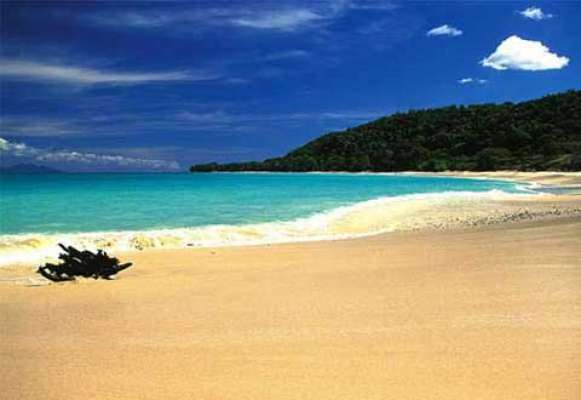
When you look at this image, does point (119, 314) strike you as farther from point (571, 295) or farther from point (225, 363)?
point (571, 295)

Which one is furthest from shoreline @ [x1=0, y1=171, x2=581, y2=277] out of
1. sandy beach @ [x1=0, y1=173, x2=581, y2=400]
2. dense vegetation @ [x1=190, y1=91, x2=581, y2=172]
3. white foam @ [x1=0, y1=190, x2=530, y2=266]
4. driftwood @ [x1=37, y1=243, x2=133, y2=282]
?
dense vegetation @ [x1=190, y1=91, x2=581, y2=172]

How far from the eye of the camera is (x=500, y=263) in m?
6.93

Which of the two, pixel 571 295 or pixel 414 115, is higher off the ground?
pixel 414 115

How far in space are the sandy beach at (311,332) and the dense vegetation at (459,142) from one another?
7055cm

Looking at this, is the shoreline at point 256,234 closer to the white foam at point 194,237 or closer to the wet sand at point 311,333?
the white foam at point 194,237

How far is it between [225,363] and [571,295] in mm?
2898

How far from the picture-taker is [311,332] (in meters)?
4.29

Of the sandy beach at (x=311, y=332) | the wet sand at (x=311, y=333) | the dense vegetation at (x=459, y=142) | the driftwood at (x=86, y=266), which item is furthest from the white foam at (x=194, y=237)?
the dense vegetation at (x=459, y=142)

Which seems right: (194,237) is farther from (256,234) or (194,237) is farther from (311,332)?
A: (311,332)

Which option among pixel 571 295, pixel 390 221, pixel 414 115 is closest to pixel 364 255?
pixel 571 295

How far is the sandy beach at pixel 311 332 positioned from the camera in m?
3.22

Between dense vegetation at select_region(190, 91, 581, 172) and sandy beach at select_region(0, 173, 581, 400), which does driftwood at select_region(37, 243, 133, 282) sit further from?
dense vegetation at select_region(190, 91, 581, 172)

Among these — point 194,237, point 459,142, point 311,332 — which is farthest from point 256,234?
point 459,142

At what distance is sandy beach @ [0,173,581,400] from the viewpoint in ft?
10.6
